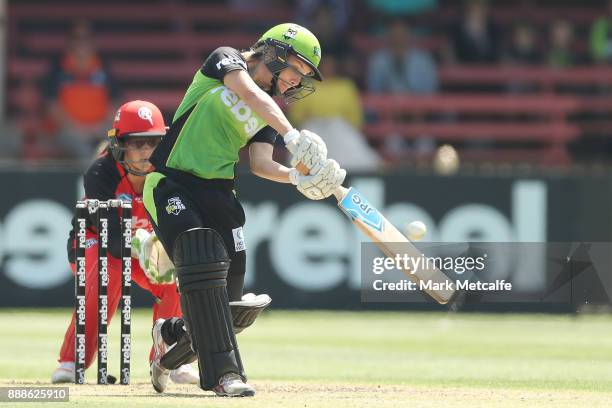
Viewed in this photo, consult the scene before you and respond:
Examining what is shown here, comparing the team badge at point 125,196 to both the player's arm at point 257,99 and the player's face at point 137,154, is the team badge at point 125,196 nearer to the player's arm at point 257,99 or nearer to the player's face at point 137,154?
the player's face at point 137,154

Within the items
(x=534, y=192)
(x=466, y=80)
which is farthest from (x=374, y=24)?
(x=534, y=192)

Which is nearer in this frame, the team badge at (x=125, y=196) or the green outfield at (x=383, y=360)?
the green outfield at (x=383, y=360)

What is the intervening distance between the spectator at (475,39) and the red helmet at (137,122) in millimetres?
10036

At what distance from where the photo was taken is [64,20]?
62.3ft

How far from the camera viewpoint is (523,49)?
1814 cm

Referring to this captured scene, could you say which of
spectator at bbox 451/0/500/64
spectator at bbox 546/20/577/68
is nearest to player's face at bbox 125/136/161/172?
spectator at bbox 451/0/500/64

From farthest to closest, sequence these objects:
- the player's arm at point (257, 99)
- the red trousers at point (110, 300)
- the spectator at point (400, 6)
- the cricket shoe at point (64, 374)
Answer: the spectator at point (400, 6) → the red trousers at point (110, 300) → the cricket shoe at point (64, 374) → the player's arm at point (257, 99)

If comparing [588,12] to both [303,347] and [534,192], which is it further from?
[303,347]

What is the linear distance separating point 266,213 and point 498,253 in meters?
6.39

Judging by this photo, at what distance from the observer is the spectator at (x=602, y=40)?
18.2 metres

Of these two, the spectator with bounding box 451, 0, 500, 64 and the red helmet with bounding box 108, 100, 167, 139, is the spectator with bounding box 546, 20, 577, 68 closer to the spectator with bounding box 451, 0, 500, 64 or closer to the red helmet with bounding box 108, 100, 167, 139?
the spectator with bounding box 451, 0, 500, 64

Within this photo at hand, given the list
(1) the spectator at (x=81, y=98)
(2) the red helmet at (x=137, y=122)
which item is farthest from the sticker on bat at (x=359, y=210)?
(1) the spectator at (x=81, y=98)

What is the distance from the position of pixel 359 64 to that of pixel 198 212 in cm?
1123

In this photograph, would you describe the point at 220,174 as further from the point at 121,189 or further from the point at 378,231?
the point at 121,189
